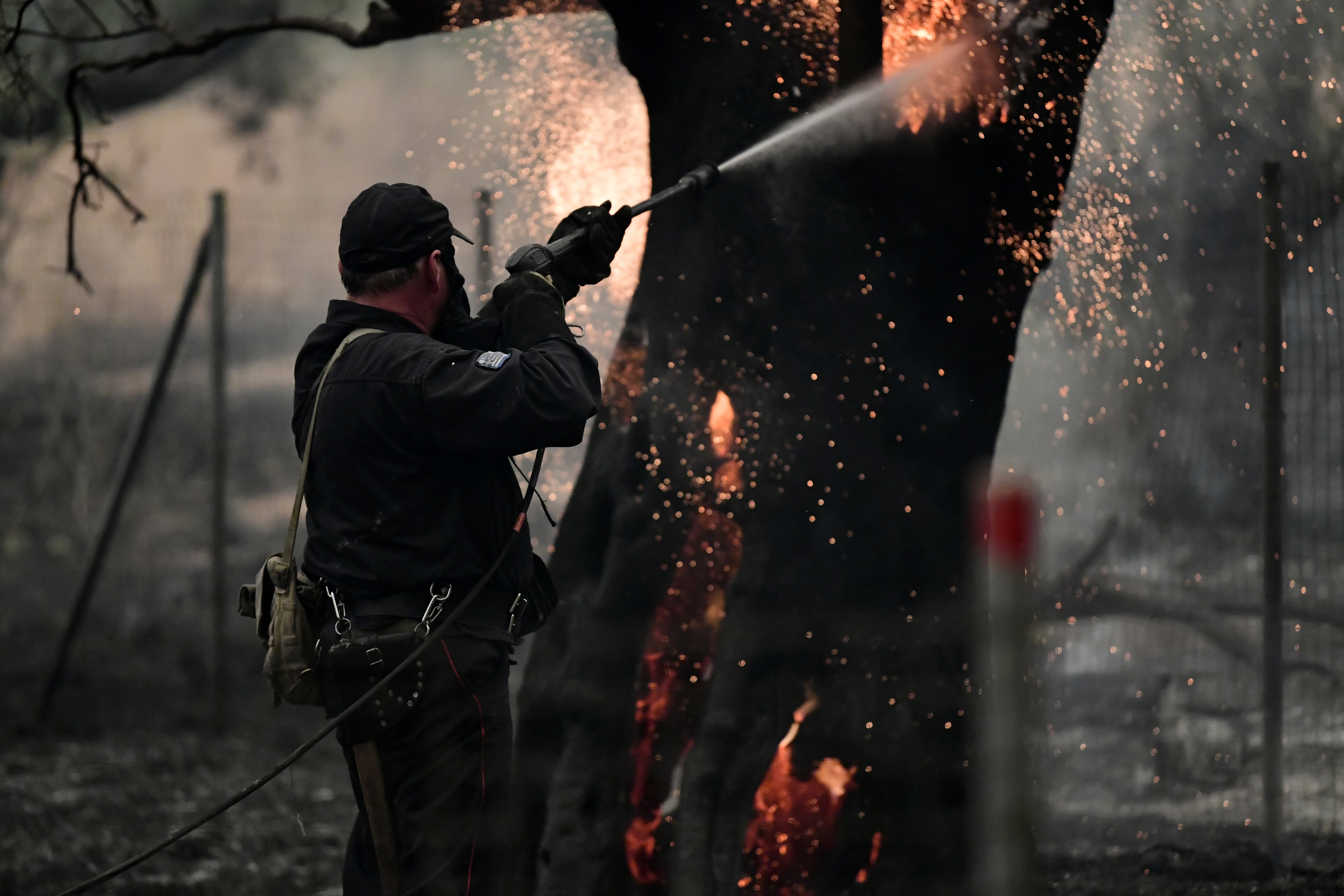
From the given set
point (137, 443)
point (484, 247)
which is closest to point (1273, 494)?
point (484, 247)

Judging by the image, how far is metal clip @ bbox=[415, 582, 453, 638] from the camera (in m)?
2.65

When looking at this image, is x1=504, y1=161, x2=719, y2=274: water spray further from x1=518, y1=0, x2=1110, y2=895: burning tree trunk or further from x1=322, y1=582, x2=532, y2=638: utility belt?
x1=322, y1=582, x2=532, y2=638: utility belt

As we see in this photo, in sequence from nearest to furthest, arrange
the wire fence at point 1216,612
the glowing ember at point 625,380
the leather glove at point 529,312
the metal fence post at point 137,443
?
the leather glove at point 529,312 < the glowing ember at point 625,380 < the wire fence at point 1216,612 < the metal fence post at point 137,443

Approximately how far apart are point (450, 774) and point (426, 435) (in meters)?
0.69

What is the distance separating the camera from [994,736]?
1465 millimetres

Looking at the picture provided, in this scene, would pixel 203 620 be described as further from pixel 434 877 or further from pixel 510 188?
pixel 434 877

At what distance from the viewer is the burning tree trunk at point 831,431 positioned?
3.48 meters

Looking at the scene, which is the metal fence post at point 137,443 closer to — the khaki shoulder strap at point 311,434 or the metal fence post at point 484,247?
the metal fence post at point 484,247

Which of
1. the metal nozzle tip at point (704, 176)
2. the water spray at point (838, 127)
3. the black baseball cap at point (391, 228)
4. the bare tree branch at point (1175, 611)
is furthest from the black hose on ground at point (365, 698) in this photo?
the bare tree branch at point (1175, 611)

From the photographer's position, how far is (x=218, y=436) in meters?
6.02

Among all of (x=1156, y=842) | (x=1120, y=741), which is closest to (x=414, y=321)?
(x=1156, y=842)

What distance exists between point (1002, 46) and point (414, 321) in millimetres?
1764

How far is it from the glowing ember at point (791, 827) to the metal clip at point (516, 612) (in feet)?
3.44

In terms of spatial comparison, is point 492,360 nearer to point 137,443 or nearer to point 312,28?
point 312,28
